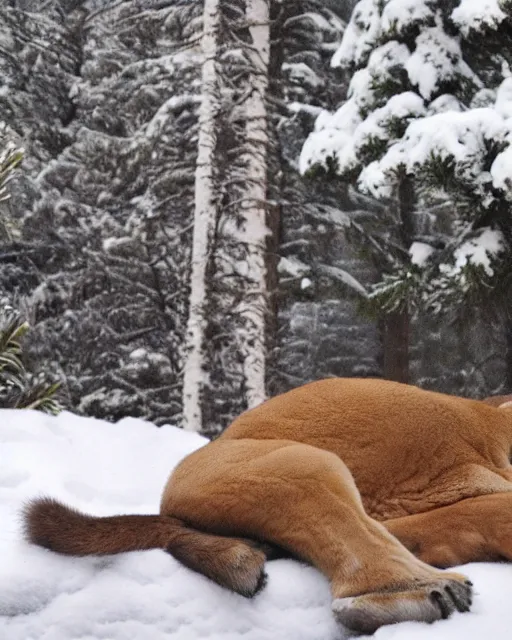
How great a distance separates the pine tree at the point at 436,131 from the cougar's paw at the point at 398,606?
4037mm

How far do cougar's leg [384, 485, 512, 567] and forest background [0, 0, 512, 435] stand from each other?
150 inches

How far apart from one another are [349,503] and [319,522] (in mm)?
96

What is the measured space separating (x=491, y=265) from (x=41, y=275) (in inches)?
245

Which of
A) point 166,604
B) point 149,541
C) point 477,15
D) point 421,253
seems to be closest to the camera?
point 166,604

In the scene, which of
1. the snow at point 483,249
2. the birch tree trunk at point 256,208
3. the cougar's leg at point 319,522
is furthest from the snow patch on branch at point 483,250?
the cougar's leg at point 319,522

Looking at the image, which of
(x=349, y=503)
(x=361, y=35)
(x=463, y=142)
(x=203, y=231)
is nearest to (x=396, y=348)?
(x=203, y=231)

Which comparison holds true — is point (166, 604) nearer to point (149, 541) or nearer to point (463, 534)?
point (149, 541)

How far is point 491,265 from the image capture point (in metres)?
6.21

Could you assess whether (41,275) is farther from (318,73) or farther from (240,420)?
(240,420)

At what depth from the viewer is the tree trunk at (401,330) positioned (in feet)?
28.3

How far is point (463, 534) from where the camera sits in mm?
2307

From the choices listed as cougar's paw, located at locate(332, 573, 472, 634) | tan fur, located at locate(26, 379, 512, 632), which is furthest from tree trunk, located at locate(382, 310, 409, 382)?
cougar's paw, located at locate(332, 573, 472, 634)

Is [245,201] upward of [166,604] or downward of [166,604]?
upward

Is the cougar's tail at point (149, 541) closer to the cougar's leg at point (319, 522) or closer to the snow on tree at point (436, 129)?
the cougar's leg at point (319, 522)
